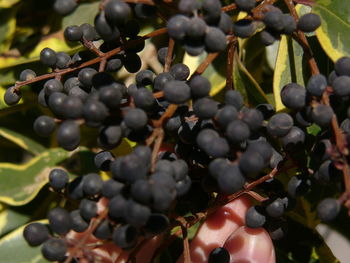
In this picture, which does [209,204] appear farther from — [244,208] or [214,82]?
[214,82]

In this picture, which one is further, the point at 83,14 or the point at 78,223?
the point at 83,14

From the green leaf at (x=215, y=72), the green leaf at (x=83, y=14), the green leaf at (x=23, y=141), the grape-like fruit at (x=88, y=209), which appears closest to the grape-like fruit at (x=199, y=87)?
the grape-like fruit at (x=88, y=209)

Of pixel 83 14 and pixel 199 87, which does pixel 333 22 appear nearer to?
pixel 199 87

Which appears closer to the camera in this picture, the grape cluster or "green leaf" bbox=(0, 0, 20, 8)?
the grape cluster

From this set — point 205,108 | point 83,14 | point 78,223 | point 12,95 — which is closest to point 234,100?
point 205,108

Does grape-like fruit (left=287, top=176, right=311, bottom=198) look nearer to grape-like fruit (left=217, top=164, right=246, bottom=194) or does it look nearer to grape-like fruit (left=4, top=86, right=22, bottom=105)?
grape-like fruit (left=217, top=164, right=246, bottom=194)

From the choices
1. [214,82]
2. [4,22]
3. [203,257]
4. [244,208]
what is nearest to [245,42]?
[214,82]

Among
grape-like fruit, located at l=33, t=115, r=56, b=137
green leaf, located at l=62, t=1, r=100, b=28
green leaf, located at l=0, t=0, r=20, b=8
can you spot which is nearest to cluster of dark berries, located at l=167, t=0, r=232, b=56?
grape-like fruit, located at l=33, t=115, r=56, b=137
